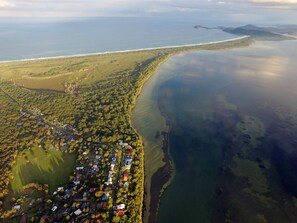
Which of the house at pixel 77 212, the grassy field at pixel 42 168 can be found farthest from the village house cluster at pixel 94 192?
the grassy field at pixel 42 168

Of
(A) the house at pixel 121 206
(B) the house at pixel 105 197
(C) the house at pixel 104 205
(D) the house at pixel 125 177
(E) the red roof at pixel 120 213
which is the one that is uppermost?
(D) the house at pixel 125 177

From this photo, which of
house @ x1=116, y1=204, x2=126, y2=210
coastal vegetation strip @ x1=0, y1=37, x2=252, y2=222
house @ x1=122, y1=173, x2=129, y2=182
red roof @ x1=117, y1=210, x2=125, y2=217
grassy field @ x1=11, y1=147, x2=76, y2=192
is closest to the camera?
red roof @ x1=117, y1=210, x2=125, y2=217

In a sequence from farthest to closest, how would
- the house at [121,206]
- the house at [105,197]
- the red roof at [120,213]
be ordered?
the house at [105,197], the house at [121,206], the red roof at [120,213]

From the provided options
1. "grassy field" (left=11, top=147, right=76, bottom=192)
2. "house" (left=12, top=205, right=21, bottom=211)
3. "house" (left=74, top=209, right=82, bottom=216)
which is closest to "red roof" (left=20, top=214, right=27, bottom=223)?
"house" (left=12, top=205, right=21, bottom=211)

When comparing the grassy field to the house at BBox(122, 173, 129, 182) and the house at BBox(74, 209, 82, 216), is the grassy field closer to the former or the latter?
the house at BBox(74, 209, 82, 216)

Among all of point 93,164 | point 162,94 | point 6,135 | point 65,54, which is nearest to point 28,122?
point 6,135

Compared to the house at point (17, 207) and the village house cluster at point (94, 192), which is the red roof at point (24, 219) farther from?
the house at point (17, 207)

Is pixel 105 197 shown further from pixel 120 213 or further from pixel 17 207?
pixel 17 207
